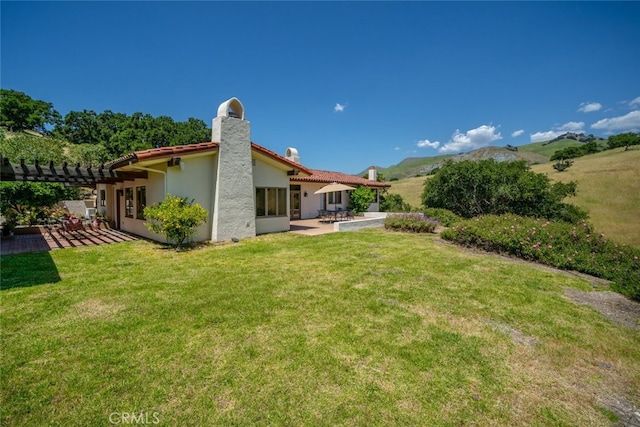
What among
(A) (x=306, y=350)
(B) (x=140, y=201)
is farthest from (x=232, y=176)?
(A) (x=306, y=350)

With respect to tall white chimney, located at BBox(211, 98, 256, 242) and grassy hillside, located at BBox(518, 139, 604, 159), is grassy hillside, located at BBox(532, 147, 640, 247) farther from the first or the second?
grassy hillside, located at BBox(518, 139, 604, 159)

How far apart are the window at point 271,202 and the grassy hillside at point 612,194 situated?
22054mm

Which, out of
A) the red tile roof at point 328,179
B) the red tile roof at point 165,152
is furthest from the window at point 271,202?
the red tile roof at point 328,179

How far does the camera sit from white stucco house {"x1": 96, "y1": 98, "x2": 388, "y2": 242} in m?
11.1

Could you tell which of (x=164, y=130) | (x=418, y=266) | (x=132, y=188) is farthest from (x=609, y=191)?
(x=164, y=130)

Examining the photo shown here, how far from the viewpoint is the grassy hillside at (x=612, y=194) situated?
21.6m

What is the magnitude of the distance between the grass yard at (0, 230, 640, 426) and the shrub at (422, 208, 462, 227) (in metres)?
10.3

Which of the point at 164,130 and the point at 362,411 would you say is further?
the point at 164,130

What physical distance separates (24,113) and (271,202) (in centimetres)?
8136

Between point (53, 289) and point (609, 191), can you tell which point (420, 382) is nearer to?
point (53, 289)

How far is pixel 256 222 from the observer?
14.0m

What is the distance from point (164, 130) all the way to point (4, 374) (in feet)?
203

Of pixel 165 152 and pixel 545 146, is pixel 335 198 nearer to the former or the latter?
pixel 165 152

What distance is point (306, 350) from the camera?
12.8ft
